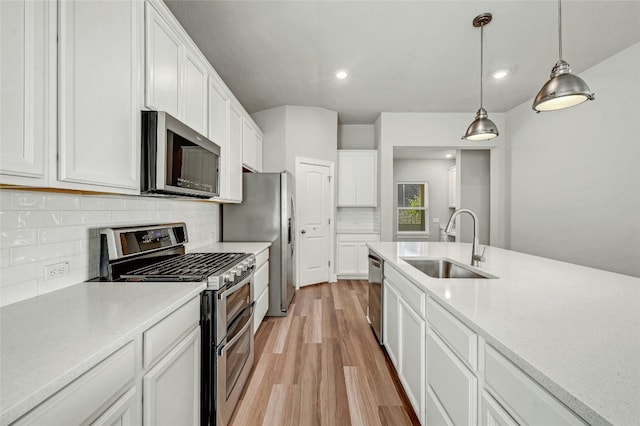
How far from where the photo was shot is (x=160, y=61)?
1539mm

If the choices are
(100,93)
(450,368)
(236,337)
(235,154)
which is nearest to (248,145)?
(235,154)

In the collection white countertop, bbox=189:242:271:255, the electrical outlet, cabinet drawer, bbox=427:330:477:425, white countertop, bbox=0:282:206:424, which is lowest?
cabinet drawer, bbox=427:330:477:425

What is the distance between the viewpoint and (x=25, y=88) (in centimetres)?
86

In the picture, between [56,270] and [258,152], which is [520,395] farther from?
→ [258,152]

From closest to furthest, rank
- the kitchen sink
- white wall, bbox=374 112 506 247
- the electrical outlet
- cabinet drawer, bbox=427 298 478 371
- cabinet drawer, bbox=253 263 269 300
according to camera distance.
Answer: 1. cabinet drawer, bbox=427 298 478 371
2. the electrical outlet
3. the kitchen sink
4. cabinet drawer, bbox=253 263 269 300
5. white wall, bbox=374 112 506 247

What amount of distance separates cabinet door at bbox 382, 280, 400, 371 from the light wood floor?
0.16m

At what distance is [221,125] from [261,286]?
161 cm

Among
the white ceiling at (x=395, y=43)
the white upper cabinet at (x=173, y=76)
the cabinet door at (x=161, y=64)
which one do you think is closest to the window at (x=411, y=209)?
the white ceiling at (x=395, y=43)

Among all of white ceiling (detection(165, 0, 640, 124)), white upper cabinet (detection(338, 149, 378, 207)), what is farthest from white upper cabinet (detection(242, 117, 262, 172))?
white upper cabinet (detection(338, 149, 378, 207))

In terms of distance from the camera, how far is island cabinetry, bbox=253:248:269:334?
2.55 metres

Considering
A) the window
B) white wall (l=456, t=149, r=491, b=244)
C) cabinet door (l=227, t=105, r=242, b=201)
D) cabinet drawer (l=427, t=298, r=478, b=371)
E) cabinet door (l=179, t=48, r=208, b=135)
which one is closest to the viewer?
cabinet drawer (l=427, t=298, r=478, b=371)

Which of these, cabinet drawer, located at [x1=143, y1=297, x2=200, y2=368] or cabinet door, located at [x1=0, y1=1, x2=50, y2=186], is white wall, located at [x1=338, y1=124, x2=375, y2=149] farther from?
cabinet door, located at [x1=0, y1=1, x2=50, y2=186]

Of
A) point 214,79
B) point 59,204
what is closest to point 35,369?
point 59,204

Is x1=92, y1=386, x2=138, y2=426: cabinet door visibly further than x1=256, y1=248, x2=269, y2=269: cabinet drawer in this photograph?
No
